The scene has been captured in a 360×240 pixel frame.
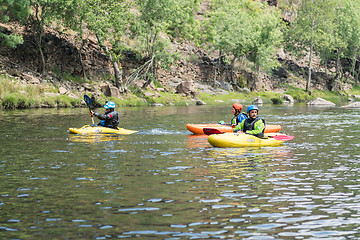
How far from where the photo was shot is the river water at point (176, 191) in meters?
6.52

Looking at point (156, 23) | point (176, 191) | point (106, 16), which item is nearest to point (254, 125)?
point (176, 191)

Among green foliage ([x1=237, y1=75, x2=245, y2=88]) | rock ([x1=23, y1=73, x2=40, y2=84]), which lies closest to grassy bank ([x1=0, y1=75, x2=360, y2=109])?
rock ([x1=23, y1=73, x2=40, y2=84])

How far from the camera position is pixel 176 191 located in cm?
873

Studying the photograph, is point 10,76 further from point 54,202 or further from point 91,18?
point 54,202

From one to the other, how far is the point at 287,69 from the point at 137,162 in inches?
2717

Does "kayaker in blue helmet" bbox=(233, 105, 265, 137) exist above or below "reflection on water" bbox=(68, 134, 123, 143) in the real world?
above

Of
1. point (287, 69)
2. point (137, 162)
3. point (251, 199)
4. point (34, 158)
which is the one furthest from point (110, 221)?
point (287, 69)

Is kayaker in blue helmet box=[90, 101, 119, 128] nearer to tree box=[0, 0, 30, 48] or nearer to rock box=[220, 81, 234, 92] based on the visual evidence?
tree box=[0, 0, 30, 48]

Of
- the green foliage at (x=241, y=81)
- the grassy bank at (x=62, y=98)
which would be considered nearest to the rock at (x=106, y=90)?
the grassy bank at (x=62, y=98)

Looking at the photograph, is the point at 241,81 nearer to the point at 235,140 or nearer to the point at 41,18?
the point at 41,18

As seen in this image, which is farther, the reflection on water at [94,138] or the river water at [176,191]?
the reflection on water at [94,138]

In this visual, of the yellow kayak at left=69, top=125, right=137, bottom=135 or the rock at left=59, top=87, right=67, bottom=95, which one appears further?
the rock at left=59, top=87, right=67, bottom=95

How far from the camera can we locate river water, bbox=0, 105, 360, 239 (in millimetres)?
6516

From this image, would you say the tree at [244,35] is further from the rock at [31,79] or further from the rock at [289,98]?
the rock at [31,79]
